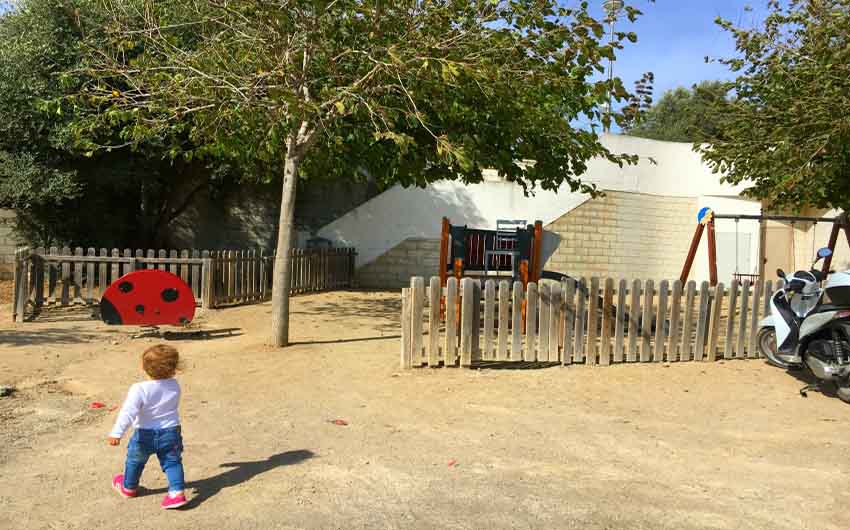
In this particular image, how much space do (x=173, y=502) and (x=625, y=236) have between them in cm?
1755

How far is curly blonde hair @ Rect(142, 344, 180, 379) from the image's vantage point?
406cm

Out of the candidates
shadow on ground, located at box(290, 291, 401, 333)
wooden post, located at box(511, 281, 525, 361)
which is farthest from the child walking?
shadow on ground, located at box(290, 291, 401, 333)

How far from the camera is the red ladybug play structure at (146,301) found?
955 centimetres

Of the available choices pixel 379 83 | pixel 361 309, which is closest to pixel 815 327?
pixel 379 83

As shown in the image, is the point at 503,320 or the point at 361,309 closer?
the point at 503,320

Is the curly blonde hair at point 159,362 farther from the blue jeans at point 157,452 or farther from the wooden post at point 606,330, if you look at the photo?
the wooden post at point 606,330

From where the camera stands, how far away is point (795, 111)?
29.7ft

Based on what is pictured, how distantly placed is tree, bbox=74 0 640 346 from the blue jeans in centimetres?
439

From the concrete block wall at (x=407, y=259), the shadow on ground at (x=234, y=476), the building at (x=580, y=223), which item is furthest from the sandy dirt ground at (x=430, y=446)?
the building at (x=580, y=223)

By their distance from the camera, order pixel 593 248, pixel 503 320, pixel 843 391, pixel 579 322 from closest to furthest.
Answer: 1. pixel 843 391
2. pixel 503 320
3. pixel 579 322
4. pixel 593 248

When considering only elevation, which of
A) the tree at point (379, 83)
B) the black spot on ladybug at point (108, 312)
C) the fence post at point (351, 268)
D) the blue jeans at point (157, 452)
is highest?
the tree at point (379, 83)

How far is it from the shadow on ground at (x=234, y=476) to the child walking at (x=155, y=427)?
13 cm

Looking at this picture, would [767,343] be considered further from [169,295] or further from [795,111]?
[169,295]

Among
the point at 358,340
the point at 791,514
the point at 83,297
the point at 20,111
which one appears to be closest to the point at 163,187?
the point at 20,111
